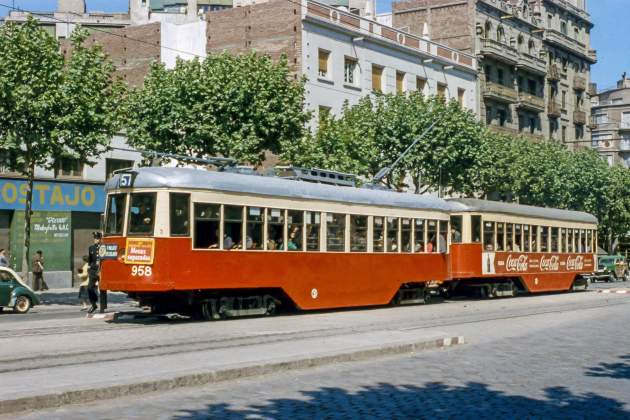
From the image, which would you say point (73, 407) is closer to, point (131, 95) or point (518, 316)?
point (518, 316)

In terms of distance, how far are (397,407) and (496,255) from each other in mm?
21452

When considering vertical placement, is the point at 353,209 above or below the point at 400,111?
below

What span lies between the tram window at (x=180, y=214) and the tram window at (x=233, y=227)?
3.18 feet

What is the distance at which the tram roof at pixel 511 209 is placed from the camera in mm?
28875

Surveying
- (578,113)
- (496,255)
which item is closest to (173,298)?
(496,255)

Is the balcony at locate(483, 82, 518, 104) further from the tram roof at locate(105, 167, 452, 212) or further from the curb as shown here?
the curb

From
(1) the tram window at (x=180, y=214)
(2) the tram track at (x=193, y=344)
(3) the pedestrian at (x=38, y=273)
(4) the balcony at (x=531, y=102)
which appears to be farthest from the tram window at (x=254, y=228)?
(4) the balcony at (x=531, y=102)

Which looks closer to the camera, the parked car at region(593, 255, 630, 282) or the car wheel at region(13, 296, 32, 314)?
the car wheel at region(13, 296, 32, 314)

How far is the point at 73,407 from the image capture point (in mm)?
8281

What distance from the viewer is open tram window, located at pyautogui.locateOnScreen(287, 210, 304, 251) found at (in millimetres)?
20625

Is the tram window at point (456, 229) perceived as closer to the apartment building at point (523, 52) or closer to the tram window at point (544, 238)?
the tram window at point (544, 238)

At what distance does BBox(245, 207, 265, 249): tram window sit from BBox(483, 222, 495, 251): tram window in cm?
1136

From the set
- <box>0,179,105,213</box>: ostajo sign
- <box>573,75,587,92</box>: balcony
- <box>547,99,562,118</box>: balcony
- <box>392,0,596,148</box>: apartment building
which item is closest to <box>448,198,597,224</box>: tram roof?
<box>0,179,105,213</box>: ostajo sign

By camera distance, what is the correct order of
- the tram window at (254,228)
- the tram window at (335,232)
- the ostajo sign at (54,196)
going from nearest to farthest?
the tram window at (254,228), the tram window at (335,232), the ostajo sign at (54,196)
